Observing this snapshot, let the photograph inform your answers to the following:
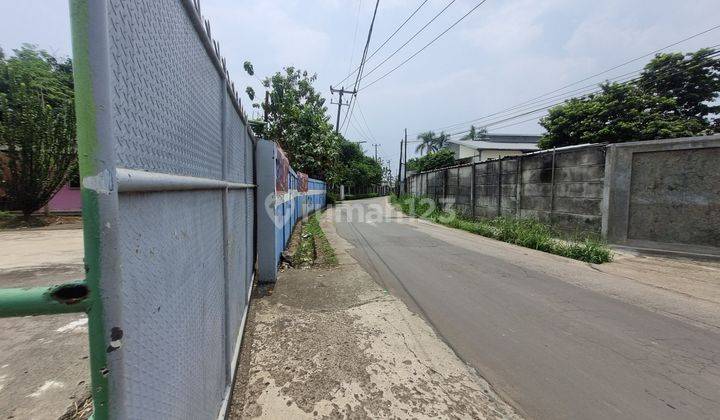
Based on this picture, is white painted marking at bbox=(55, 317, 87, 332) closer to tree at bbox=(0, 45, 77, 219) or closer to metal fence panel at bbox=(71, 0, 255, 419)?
metal fence panel at bbox=(71, 0, 255, 419)

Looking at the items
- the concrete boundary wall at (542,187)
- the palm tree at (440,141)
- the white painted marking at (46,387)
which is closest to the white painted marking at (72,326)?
the white painted marking at (46,387)

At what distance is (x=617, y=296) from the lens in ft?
15.2

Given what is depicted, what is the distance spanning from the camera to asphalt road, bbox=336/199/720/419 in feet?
7.93

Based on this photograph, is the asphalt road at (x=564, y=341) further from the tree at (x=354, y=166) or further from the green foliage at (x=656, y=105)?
the tree at (x=354, y=166)

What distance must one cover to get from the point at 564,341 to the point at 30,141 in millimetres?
14923

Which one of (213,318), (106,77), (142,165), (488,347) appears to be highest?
(106,77)

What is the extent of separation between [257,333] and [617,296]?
482cm

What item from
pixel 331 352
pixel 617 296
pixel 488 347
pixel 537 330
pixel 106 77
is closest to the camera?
pixel 106 77

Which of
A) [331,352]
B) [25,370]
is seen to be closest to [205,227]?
[331,352]

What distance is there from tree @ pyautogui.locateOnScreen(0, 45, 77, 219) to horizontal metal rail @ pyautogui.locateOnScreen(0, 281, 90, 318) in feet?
44.7

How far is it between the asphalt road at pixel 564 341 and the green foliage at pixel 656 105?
15.6 metres

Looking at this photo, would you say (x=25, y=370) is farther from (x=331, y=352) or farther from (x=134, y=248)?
(x=134, y=248)

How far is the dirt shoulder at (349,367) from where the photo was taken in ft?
7.39

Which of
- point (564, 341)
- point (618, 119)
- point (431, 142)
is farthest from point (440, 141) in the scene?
point (564, 341)
